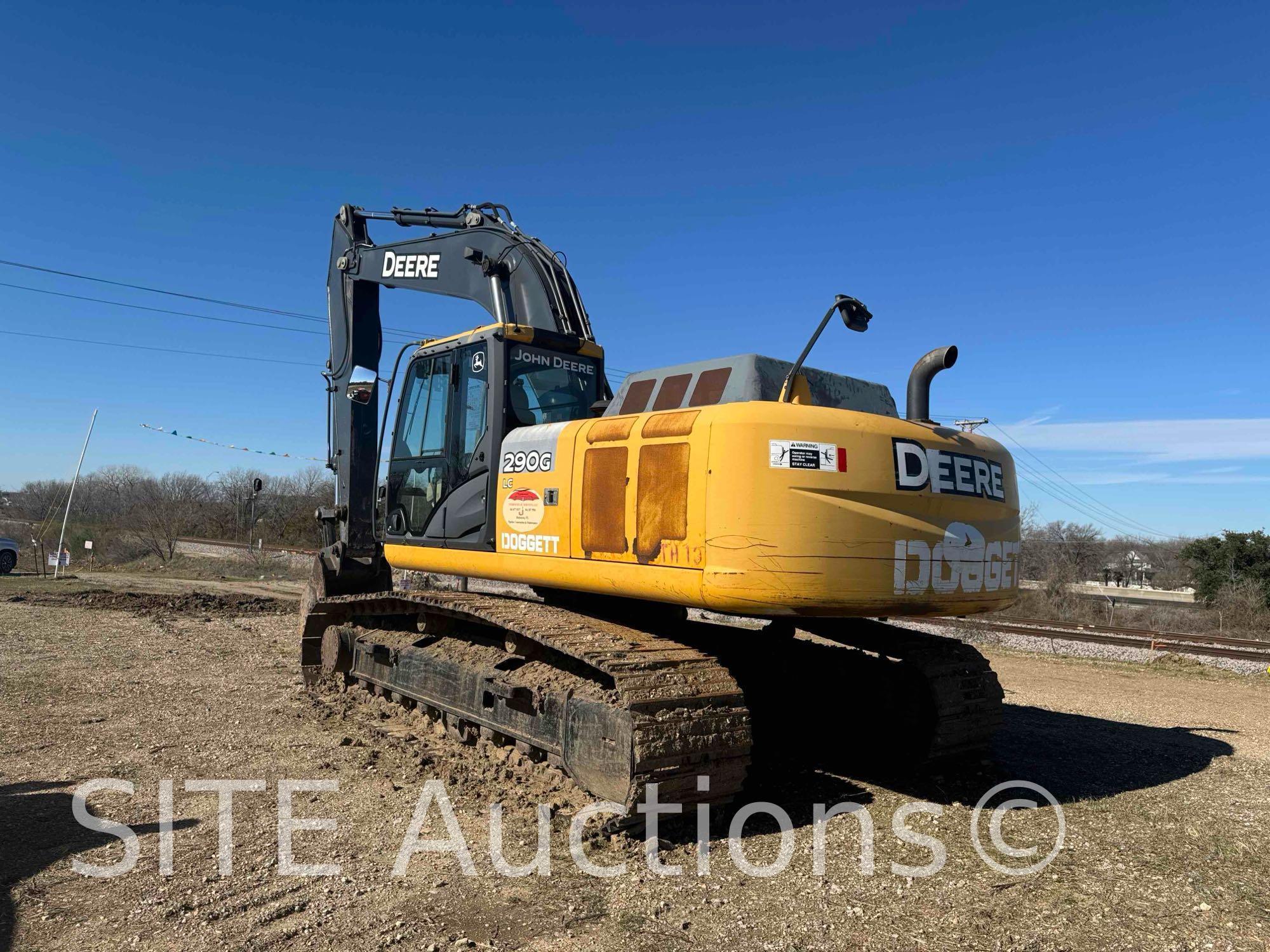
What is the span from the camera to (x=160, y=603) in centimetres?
1677

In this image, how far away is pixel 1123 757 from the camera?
6.98 m

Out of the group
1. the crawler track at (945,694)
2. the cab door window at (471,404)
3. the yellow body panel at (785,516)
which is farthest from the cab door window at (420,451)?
the crawler track at (945,694)

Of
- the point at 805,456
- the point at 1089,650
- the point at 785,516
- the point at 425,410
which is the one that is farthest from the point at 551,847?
the point at 1089,650

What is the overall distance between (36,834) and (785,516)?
434 cm

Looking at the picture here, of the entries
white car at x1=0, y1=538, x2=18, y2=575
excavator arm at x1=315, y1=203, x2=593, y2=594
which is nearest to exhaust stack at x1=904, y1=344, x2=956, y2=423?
excavator arm at x1=315, y1=203, x2=593, y2=594

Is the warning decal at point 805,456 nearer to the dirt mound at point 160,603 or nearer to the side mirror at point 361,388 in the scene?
the side mirror at point 361,388

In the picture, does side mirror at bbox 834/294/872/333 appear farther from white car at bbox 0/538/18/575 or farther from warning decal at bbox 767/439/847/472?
white car at bbox 0/538/18/575

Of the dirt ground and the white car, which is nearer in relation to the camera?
the dirt ground

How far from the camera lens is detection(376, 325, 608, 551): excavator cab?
6.38 meters

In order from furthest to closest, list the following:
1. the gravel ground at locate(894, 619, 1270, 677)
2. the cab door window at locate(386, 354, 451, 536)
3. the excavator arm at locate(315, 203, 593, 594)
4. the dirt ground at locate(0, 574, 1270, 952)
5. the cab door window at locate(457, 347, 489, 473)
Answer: the gravel ground at locate(894, 619, 1270, 677) < the excavator arm at locate(315, 203, 593, 594) < the cab door window at locate(386, 354, 451, 536) < the cab door window at locate(457, 347, 489, 473) < the dirt ground at locate(0, 574, 1270, 952)

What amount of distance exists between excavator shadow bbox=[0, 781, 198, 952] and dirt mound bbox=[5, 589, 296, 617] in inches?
430

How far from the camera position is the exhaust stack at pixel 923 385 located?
5277mm

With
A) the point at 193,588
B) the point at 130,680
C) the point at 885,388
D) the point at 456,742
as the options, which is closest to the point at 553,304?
the point at 885,388

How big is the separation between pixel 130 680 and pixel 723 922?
7.69m
